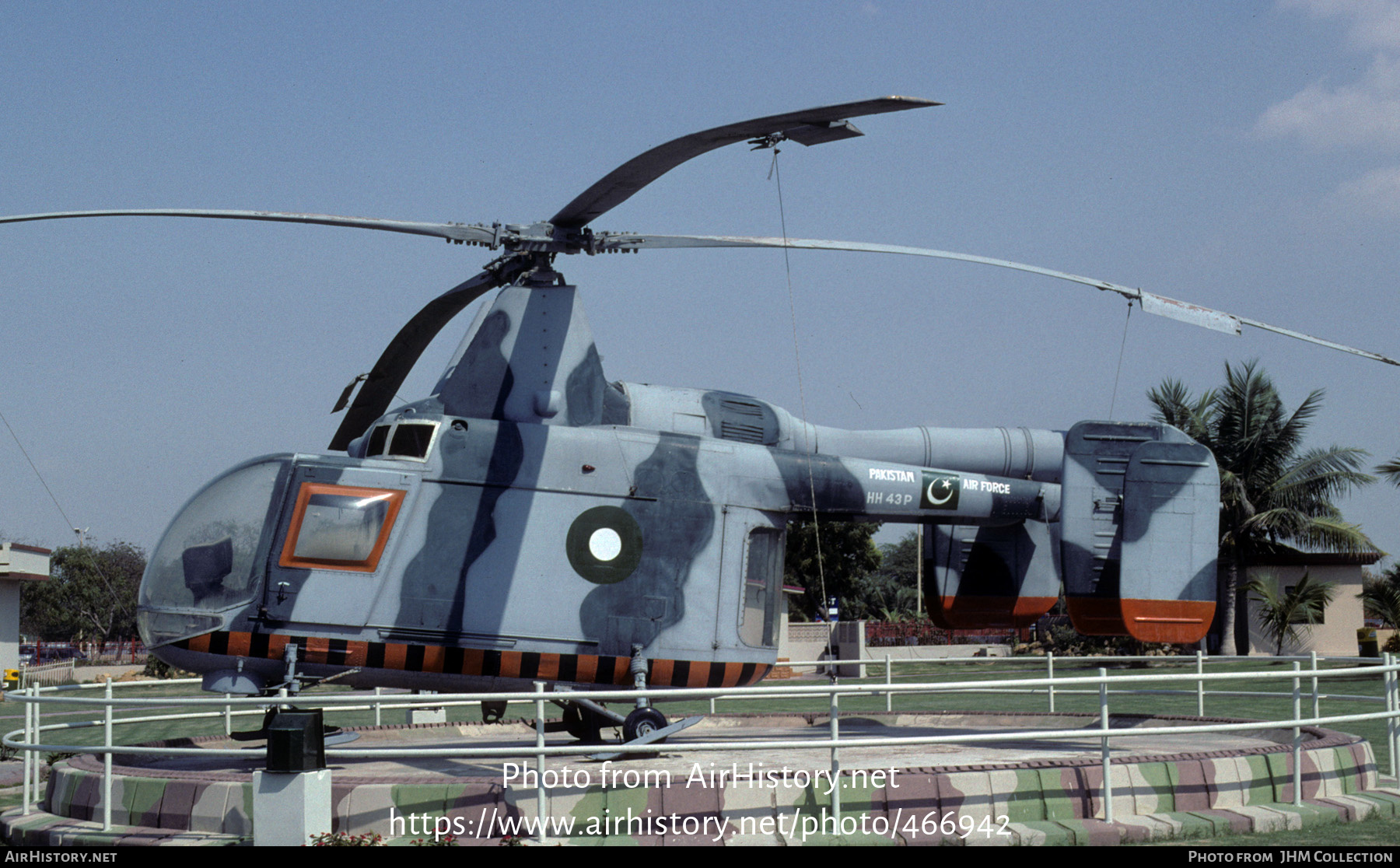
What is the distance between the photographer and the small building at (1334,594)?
37875 millimetres

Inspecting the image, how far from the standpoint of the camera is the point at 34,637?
84000mm

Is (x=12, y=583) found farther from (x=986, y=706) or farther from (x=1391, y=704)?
(x=1391, y=704)

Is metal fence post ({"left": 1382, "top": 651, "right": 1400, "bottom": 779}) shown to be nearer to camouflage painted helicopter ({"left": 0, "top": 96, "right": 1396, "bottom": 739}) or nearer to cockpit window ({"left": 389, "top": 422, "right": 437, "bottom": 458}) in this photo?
camouflage painted helicopter ({"left": 0, "top": 96, "right": 1396, "bottom": 739})

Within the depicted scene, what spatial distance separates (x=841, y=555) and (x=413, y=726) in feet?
126

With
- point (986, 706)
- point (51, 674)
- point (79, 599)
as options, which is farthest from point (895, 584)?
point (986, 706)

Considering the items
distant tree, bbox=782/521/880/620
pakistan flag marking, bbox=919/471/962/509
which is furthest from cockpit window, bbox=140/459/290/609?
distant tree, bbox=782/521/880/620

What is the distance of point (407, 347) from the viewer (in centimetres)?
1242

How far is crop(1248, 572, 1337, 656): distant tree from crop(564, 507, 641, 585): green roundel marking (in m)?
30.3

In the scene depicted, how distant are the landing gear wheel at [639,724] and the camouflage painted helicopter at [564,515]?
0.03 metres

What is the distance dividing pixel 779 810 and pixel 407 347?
253 inches

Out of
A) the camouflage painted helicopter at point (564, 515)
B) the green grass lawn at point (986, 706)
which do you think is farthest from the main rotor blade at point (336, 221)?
the green grass lawn at point (986, 706)

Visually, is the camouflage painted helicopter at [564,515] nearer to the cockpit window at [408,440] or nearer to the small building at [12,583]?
the cockpit window at [408,440]

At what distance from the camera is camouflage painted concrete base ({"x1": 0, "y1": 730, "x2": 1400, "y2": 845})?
847cm

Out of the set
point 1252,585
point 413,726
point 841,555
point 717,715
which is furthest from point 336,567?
point 841,555
